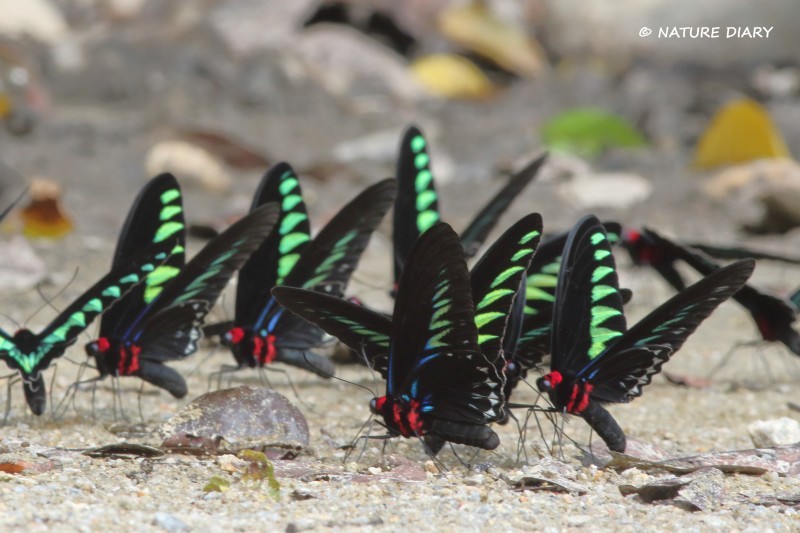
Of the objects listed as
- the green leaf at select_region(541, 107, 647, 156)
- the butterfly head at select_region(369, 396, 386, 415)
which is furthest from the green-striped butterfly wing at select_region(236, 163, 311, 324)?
the green leaf at select_region(541, 107, 647, 156)

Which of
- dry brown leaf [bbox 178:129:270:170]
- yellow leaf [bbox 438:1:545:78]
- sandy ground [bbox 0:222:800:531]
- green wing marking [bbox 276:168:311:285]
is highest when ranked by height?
yellow leaf [bbox 438:1:545:78]

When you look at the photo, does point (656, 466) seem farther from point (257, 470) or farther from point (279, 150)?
point (279, 150)

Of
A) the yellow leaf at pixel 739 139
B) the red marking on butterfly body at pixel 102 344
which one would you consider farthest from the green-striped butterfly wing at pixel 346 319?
the yellow leaf at pixel 739 139

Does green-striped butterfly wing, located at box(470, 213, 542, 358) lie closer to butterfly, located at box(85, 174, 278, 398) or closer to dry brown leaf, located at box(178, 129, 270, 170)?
butterfly, located at box(85, 174, 278, 398)

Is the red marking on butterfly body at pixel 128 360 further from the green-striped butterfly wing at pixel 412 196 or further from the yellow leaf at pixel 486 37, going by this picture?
the yellow leaf at pixel 486 37

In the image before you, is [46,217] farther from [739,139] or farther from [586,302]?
[739,139]

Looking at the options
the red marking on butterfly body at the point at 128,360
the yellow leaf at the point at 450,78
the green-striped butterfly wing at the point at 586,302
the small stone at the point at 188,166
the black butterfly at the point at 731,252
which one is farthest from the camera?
the yellow leaf at the point at 450,78
